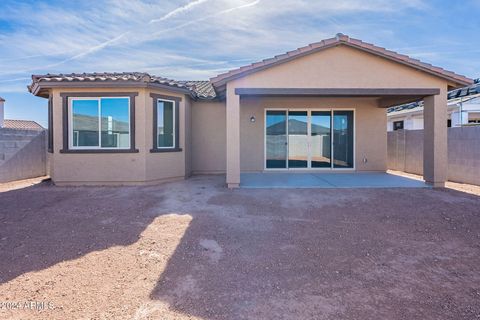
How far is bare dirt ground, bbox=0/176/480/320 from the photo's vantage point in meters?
2.88

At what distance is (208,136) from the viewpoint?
12.2 metres

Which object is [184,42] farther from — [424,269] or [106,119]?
[424,269]

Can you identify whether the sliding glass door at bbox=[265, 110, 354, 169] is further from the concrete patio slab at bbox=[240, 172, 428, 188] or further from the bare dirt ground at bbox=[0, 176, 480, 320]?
the bare dirt ground at bbox=[0, 176, 480, 320]

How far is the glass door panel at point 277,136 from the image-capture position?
12.1 metres

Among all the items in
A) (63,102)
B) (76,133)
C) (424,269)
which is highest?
(63,102)

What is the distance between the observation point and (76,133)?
374 inches

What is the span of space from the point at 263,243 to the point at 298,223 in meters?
1.28

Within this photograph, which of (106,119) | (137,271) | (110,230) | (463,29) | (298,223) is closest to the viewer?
(137,271)

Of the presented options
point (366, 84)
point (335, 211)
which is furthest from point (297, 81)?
point (335, 211)

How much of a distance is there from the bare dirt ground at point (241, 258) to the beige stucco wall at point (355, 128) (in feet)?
16.1

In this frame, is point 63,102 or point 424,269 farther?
point 63,102

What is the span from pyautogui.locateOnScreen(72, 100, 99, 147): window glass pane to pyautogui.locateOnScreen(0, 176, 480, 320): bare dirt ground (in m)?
2.77

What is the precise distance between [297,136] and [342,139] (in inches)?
79.9

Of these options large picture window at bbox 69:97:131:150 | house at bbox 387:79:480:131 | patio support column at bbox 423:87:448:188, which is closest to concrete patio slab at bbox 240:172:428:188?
patio support column at bbox 423:87:448:188
